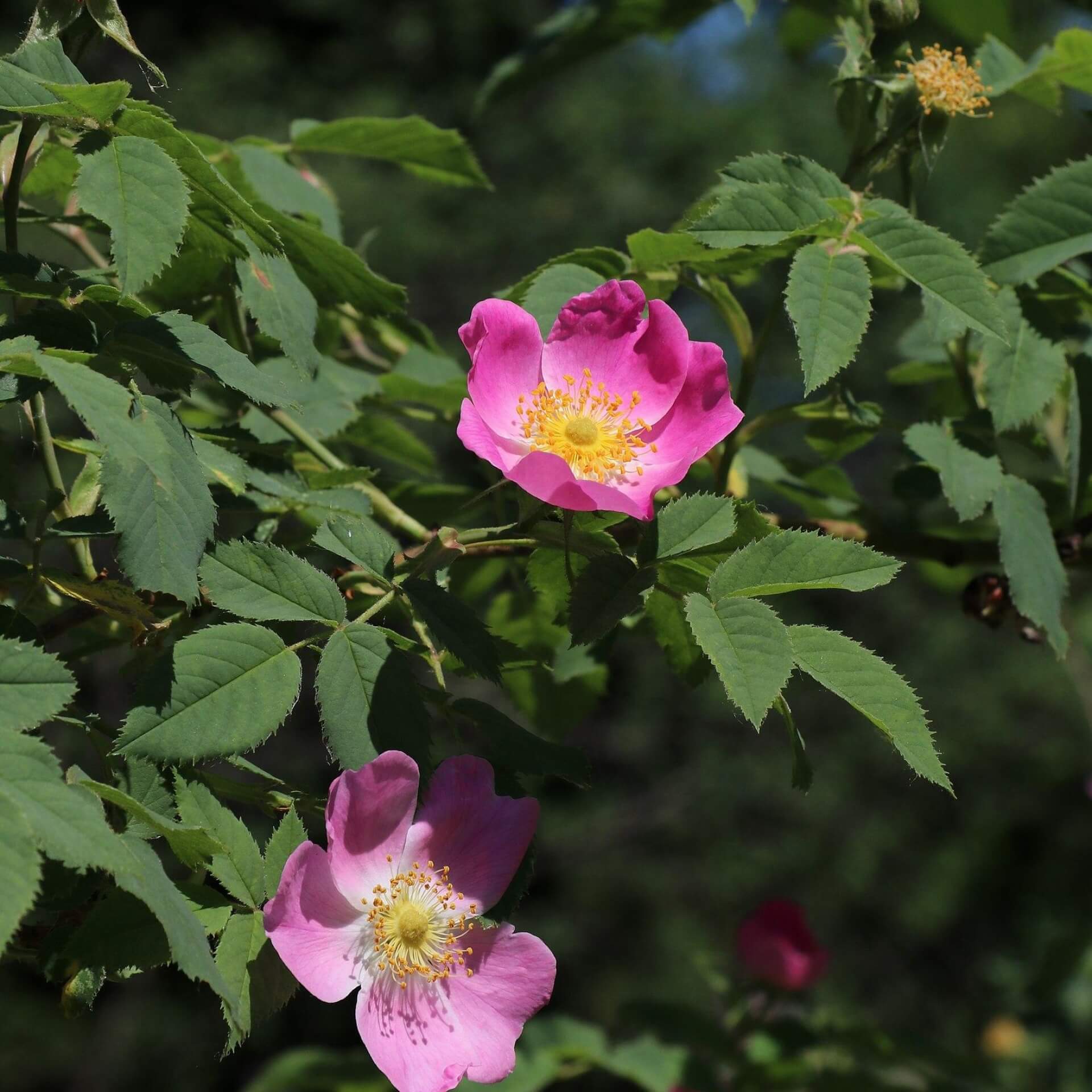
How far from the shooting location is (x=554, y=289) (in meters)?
0.96

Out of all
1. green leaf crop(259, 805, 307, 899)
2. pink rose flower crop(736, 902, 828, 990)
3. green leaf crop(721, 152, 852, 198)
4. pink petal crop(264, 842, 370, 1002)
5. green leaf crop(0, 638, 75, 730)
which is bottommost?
pink rose flower crop(736, 902, 828, 990)

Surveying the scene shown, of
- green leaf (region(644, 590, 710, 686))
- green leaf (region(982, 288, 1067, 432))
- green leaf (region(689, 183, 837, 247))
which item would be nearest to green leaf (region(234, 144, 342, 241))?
green leaf (region(689, 183, 837, 247))

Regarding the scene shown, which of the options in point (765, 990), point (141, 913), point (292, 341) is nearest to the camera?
point (141, 913)

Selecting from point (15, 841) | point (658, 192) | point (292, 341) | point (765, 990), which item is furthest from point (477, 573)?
point (658, 192)

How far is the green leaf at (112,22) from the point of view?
30.9 inches

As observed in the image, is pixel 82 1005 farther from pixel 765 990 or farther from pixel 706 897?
pixel 706 897

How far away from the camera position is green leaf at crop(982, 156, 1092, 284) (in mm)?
1045

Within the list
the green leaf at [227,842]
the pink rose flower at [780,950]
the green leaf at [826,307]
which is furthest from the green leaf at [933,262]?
the pink rose flower at [780,950]

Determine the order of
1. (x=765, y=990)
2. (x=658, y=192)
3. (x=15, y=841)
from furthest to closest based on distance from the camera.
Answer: (x=658, y=192), (x=765, y=990), (x=15, y=841)

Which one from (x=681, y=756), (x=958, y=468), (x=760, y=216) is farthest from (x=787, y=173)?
(x=681, y=756)

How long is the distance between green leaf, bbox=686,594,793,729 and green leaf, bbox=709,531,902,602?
2cm

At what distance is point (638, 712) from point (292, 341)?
7.65 metres

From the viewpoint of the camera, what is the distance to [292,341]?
92 cm

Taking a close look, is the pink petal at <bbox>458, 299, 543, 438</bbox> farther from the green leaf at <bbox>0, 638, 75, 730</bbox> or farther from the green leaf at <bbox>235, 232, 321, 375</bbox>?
the green leaf at <bbox>0, 638, 75, 730</bbox>
